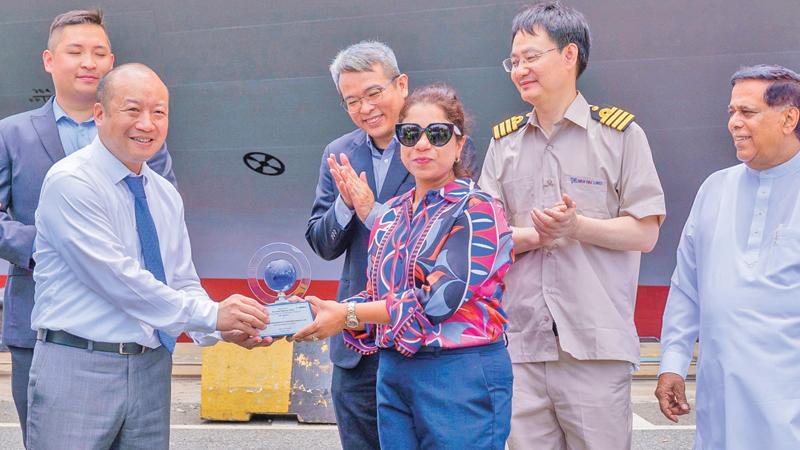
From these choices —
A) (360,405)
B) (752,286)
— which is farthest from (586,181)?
(360,405)

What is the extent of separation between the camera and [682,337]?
2.71 metres

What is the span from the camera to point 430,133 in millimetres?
2369

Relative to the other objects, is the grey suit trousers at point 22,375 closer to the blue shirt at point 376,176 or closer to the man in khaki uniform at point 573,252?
the blue shirt at point 376,176

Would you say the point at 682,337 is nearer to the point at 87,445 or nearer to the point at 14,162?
→ the point at 87,445

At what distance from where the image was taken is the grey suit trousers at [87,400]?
2.34m

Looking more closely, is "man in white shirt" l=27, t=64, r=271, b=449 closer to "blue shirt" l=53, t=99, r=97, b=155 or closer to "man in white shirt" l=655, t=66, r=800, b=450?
Result: "blue shirt" l=53, t=99, r=97, b=155

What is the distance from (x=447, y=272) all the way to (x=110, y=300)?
86cm

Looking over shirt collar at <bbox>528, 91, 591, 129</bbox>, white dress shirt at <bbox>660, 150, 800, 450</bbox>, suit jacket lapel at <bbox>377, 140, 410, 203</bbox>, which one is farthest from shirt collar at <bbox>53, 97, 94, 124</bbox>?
white dress shirt at <bbox>660, 150, 800, 450</bbox>

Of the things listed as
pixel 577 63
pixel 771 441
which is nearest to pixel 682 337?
pixel 771 441

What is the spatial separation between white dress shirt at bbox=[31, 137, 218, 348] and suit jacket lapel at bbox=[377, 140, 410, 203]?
0.66m

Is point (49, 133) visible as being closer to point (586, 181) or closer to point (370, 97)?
point (370, 97)

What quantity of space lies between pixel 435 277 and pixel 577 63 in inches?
36.0

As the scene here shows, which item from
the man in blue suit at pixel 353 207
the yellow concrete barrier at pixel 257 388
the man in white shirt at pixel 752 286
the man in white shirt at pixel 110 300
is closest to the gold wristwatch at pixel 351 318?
the man in white shirt at pixel 110 300

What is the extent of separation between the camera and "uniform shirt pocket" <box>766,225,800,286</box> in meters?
2.41
